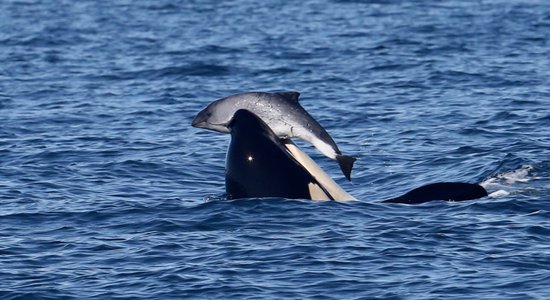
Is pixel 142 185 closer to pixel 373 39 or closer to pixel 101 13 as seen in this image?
pixel 373 39

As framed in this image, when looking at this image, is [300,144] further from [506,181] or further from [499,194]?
[499,194]

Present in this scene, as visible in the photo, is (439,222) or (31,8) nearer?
(439,222)

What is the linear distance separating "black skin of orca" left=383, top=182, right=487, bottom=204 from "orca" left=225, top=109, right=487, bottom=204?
1200 mm

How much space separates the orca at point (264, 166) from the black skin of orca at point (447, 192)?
120 centimetres

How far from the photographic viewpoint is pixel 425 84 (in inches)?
1141

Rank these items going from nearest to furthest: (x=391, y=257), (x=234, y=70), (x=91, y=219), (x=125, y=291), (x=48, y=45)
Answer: (x=125, y=291), (x=391, y=257), (x=91, y=219), (x=234, y=70), (x=48, y=45)

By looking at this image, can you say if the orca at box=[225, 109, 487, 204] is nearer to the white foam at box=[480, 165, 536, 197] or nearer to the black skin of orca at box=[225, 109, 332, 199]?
the black skin of orca at box=[225, 109, 332, 199]

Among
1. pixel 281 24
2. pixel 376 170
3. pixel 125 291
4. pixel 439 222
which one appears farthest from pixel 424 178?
pixel 281 24

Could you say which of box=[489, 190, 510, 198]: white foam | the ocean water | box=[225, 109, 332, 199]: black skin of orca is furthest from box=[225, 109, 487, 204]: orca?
box=[489, 190, 510, 198]: white foam

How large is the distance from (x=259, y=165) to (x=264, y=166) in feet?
0.23

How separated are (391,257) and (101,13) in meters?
31.9

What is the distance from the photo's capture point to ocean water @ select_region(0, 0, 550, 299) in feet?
46.2

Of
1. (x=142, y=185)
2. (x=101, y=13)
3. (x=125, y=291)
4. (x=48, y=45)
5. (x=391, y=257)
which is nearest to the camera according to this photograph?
(x=125, y=291)

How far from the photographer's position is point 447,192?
1681 centimetres
